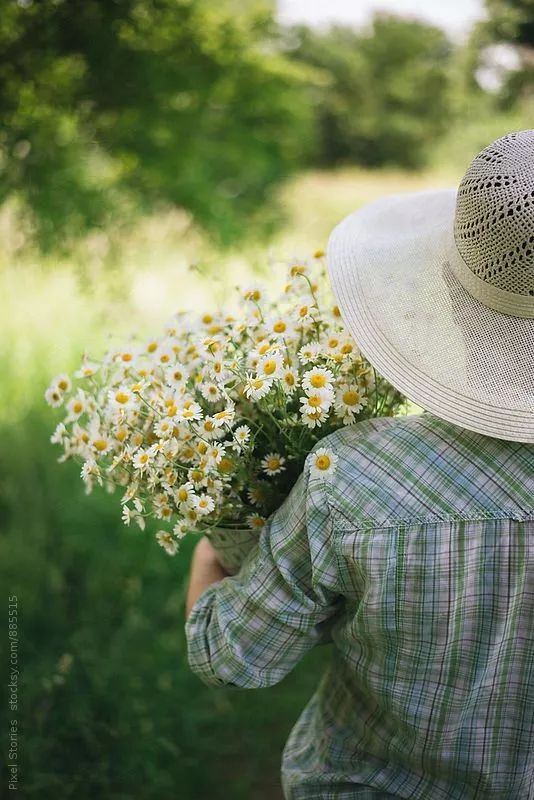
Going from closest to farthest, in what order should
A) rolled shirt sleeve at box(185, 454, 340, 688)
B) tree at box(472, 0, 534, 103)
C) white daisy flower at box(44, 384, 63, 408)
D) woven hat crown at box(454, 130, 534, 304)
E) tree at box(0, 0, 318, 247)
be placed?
woven hat crown at box(454, 130, 534, 304) → rolled shirt sleeve at box(185, 454, 340, 688) → white daisy flower at box(44, 384, 63, 408) → tree at box(0, 0, 318, 247) → tree at box(472, 0, 534, 103)

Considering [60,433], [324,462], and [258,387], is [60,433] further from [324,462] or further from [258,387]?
[324,462]

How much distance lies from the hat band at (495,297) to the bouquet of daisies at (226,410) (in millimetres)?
227

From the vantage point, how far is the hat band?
1.05 metres

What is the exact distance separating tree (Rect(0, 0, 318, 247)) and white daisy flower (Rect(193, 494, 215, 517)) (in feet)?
9.22

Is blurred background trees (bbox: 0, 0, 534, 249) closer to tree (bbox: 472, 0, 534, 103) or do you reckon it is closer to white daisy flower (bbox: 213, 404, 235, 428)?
tree (bbox: 472, 0, 534, 103)

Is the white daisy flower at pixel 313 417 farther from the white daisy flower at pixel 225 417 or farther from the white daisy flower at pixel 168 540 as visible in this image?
the white daisy flower at pixel 168 540

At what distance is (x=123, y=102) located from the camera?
4.46m

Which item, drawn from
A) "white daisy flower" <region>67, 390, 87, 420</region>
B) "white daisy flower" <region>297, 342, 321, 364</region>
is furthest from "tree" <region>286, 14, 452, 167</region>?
"white daisy flower" <region>297, 342, 321, 364</region>

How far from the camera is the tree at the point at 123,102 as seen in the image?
11.2ft

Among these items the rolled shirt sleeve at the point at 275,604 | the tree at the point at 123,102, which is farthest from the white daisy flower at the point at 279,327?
the tree at the point at 123,102

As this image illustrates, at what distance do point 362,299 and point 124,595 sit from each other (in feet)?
6.19

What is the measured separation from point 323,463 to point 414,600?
0.25 meters

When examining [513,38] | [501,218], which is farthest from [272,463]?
[513,38]

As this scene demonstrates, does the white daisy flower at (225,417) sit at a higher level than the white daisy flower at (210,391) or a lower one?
higher
